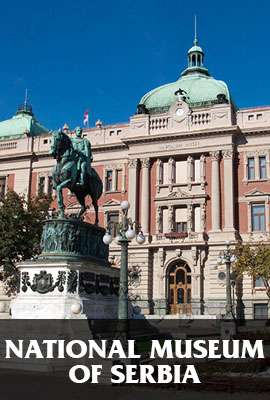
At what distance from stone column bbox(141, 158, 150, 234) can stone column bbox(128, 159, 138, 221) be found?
2.27ft

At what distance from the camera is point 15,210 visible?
3688 cm

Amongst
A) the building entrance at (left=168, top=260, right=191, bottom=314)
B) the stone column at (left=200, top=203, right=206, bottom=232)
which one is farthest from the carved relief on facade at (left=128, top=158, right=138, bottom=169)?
the building entrance at (left=168, top=260, right=191, bottom=314)

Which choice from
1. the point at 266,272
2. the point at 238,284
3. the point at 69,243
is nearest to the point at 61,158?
the point at 69,243

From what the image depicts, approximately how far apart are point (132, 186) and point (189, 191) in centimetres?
548

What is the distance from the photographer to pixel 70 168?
2225cm

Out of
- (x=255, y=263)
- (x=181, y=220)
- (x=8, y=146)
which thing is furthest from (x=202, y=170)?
(x=8, y=146)

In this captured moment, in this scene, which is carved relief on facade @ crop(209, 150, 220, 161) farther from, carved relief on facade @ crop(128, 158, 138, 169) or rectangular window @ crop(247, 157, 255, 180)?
carved relief on facade @ crop(128, 158, 138, 169)

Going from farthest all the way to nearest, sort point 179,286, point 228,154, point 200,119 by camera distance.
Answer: point 200,119 → point 228,154 → point 179,286

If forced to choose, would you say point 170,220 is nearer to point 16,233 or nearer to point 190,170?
point 190,170

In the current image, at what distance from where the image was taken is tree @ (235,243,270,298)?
114 feet

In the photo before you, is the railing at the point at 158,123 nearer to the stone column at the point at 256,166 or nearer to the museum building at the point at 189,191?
the museum building at the point at 189,191

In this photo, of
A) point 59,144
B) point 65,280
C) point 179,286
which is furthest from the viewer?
point 179,286

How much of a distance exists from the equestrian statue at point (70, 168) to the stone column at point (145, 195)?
24589 mm

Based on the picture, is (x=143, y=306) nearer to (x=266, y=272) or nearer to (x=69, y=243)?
(x=266, y=272)
